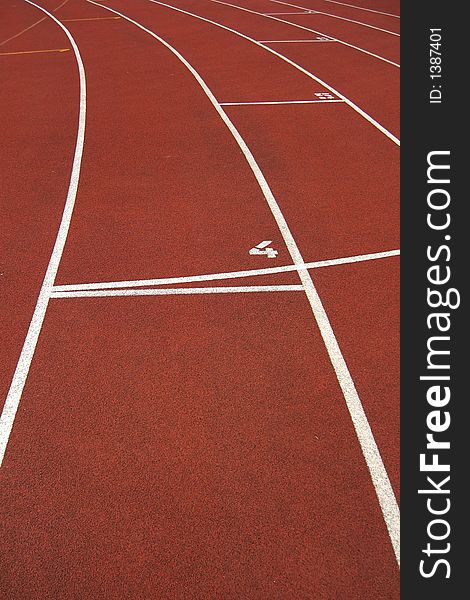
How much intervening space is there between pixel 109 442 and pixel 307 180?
166 inches

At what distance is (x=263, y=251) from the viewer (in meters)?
6.25

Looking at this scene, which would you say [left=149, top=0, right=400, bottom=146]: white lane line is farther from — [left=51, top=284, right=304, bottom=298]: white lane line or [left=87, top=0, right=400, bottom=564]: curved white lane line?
[left=51, top=284, right=304, bottom=298]: white lane line

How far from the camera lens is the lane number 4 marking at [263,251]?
621cm

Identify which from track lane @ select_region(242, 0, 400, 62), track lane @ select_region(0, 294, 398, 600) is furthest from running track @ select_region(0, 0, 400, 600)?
track lane @ select_region(242, 0, 400, 62)

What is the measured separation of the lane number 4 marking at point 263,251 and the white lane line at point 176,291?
0.53 metres

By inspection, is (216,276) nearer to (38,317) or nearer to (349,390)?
(38,317)

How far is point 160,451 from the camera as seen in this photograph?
13.6ft

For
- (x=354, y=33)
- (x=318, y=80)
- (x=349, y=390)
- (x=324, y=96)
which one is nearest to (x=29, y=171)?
(x=324, y=96)

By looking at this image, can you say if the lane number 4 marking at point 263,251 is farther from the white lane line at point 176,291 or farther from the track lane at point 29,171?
the track lane at point 29,171

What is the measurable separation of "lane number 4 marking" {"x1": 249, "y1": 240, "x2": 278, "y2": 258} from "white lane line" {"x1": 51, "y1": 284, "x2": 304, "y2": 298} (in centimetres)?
53

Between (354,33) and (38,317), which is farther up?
(354,33)

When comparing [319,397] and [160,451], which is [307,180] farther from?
[160,451]

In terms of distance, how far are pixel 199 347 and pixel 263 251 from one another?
147 centimetres

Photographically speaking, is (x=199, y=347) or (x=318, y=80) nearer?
(x=199, y=347)
